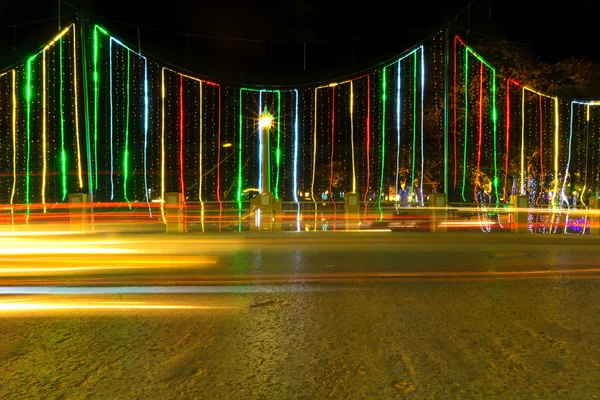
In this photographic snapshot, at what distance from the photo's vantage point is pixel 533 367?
4.11 meters

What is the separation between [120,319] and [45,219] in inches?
603

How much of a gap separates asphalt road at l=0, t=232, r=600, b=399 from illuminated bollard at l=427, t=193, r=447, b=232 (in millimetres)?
6358

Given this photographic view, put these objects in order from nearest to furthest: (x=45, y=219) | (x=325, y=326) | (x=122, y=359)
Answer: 1. (x=122, y=359)
2. (x=325, y=326)
3. (x=45, y=219)

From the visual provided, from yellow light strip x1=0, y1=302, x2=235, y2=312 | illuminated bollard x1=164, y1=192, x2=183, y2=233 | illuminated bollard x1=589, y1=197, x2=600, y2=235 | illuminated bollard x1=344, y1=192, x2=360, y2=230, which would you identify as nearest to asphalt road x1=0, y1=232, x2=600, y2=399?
yellow light strip x1=0, y1=302, x2=235, y2=312

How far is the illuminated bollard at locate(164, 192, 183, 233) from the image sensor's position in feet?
52.0

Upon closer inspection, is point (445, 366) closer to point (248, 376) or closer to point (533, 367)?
point (533, 367)

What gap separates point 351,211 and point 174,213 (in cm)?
585

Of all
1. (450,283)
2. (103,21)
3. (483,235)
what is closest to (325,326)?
(450,283)

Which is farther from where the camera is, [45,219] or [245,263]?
[45,219]

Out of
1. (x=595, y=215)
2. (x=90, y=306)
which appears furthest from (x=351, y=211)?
(x=90, y=306)

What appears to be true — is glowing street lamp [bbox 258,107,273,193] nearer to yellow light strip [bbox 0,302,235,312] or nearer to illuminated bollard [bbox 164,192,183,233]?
illuminated bollard [bbox 164,192,183,233]

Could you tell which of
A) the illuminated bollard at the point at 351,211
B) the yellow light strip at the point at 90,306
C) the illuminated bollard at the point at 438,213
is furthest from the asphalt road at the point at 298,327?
the illuminated bollard at the point at 351,211

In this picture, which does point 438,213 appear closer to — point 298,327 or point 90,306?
point 298,327

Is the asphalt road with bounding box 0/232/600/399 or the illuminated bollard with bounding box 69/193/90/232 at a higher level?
the illuminated bollard with bounding box 69/193/90/232
